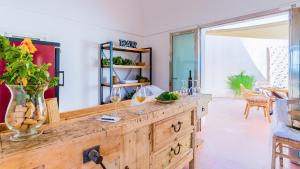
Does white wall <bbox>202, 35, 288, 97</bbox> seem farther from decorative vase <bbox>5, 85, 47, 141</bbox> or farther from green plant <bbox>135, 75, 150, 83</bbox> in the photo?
decorative vase <bbox>5, 85, 47, 141</bbox>

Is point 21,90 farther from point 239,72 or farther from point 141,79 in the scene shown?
point 239,72

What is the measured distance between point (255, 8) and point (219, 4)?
0.64m

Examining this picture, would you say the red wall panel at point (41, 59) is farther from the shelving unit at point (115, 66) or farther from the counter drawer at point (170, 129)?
the counter drawer at point (170, 129)

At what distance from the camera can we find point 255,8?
2.99 m

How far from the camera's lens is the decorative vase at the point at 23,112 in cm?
81

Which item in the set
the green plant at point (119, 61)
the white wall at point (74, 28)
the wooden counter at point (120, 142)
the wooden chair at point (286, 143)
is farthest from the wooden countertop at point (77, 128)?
the green plant at point (119, 61)

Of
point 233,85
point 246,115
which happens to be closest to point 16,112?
point 246,115

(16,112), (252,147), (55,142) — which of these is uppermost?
(16,112)

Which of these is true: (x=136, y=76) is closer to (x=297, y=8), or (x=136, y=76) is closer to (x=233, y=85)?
(x=297, y=8)

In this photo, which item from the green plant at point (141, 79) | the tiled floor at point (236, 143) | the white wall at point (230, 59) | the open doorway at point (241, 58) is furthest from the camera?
the white wall at point (230, 59)

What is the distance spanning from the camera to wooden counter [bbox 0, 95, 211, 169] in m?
0.74

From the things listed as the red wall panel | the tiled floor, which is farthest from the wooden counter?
the red wall panel

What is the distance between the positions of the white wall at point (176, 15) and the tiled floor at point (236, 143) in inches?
59.4

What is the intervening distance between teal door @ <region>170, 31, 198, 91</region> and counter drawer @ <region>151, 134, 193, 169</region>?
7.35 feet
